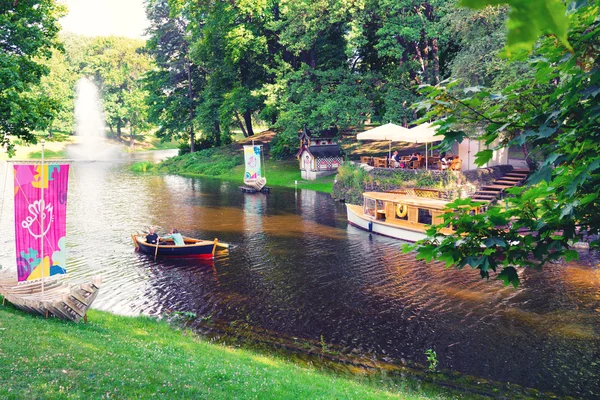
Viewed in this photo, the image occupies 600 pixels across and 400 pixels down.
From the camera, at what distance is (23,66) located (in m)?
20.1

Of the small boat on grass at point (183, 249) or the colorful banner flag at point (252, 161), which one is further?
the colorful banner flag at point (252, 161)

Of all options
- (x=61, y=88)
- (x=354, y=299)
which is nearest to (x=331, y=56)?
(x=354, y=299)

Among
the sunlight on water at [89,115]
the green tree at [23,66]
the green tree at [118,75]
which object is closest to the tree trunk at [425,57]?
the green tree at [23,66]

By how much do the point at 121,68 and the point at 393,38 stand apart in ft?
243

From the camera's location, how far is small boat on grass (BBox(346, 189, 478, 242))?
29775 millimetres

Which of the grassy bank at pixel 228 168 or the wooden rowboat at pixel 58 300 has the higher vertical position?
the grassy bank at pixel 228 168

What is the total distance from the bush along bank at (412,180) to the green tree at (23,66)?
81.1 ft

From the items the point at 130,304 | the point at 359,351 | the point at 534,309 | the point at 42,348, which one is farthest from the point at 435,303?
the point at 42,348

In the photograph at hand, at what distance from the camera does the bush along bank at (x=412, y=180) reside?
3606 centimetres

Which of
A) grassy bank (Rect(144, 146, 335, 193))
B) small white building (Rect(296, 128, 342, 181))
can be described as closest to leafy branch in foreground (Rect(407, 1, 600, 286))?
grassy bank (Rect(144, 146, 335, 193))

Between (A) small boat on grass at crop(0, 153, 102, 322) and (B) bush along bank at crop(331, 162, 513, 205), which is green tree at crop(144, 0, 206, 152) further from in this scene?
(A) small boat on grass at crop(0, 153, 102, 322)

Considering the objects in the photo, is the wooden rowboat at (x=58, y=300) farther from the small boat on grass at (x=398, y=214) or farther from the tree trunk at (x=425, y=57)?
the tree trunk at (x=425, y=57)

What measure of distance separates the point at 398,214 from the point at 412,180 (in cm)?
729

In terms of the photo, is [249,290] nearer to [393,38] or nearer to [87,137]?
[393,38]
